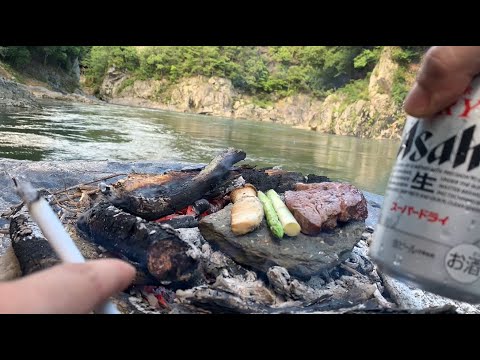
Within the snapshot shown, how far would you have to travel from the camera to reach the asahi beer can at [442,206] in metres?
0.53

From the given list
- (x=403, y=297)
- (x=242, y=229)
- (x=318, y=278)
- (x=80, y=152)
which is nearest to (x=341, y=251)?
(x=318, y=278)

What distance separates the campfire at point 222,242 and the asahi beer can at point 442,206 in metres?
0.96

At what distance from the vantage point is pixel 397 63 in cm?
2233

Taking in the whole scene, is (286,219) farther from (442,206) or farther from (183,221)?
(442,206)

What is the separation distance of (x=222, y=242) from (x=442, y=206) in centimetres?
159

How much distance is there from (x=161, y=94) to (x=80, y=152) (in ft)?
82.2

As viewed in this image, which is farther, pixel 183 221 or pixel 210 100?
pixel 210 100

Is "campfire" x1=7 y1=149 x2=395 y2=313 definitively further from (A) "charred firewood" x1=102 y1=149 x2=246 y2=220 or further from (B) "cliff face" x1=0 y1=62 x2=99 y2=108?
Answer: (B) "cliff face" x1=0 y1=62 x2=99 y2=108

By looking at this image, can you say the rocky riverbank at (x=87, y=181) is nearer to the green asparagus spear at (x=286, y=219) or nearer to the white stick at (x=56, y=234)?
the green asparagus spear at (x=286, y=219)

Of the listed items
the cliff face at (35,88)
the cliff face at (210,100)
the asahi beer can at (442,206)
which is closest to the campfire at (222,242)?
the asahi beer can at (442,206)

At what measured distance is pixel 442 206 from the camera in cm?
53

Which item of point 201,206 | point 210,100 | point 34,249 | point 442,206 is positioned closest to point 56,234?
point 442,206

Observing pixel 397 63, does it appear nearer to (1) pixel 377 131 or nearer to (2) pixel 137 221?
(1) pixel 377 131
